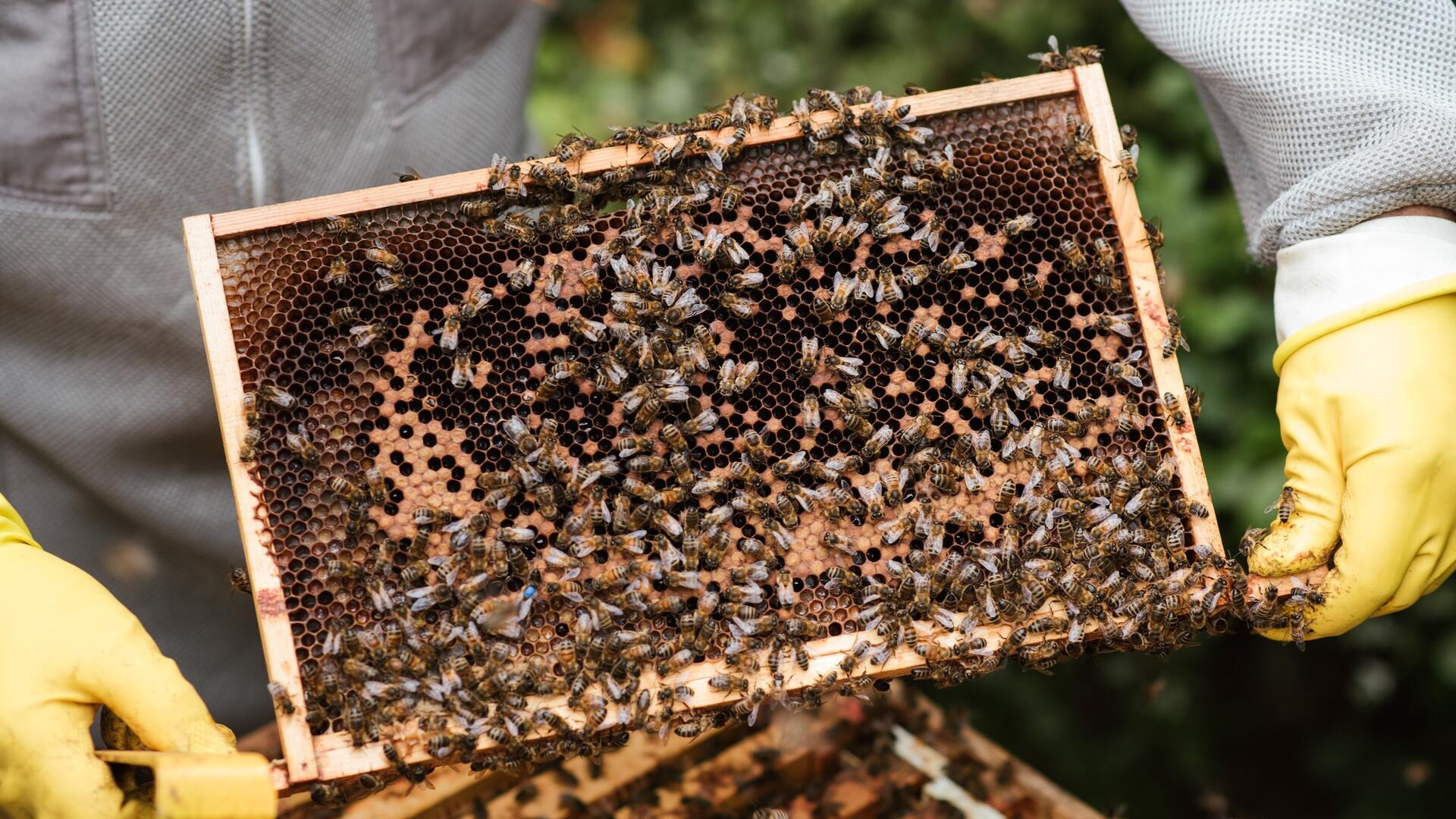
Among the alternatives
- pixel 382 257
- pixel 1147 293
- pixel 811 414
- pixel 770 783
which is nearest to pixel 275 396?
pixel 382 257

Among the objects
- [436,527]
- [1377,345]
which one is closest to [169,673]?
→ [436,527]

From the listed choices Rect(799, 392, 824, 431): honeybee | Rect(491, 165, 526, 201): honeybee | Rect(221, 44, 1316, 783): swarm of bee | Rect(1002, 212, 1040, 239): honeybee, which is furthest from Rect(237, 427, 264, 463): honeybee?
Rect(1002, 212, 1040, 239): honeybee

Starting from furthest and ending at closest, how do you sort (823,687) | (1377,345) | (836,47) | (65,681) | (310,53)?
(836,47) → (310,53) → (1377,345) → (823,687) → (65,681)

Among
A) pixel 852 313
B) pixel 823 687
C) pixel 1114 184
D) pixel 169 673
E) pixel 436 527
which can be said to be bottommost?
pixel 823 687

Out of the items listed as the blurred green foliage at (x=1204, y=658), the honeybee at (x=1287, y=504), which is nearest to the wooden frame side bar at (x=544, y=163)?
the honeybee at (x=1287, y=504)

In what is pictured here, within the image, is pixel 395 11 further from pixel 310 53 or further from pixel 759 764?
pixel 759 764

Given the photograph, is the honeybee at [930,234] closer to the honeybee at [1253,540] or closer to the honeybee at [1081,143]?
the honeybee at [1081,143]
